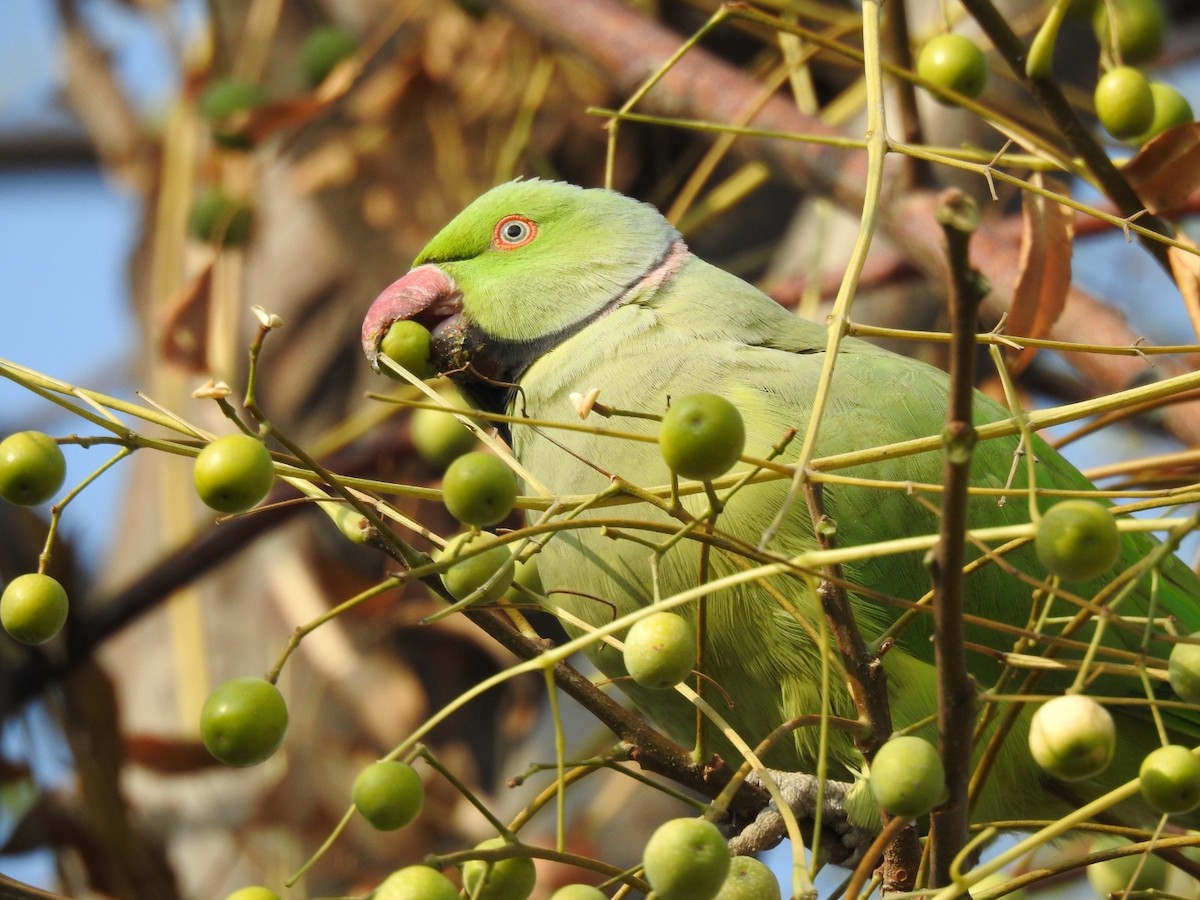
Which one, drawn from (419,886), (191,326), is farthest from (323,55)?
(419,886)

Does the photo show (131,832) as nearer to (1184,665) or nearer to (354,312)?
(354,312)

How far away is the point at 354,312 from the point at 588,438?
236 cm

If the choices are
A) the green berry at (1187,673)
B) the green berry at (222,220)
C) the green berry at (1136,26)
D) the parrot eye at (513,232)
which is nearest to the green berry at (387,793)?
the green berry at (1187,673)

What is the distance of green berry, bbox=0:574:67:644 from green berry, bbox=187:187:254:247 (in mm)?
2131

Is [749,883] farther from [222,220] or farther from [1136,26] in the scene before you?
[222,220]

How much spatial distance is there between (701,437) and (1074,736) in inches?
15.0

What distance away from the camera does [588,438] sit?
7.07 feet

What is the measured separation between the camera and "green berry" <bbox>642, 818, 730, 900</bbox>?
1.08m

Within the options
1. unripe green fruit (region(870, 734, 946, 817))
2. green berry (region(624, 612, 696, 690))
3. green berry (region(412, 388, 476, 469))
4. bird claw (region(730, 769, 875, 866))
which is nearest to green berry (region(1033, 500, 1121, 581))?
unripe green fruit (region(870, 734, 946, 817))

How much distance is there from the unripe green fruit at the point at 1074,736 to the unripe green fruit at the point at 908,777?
3.5 inches

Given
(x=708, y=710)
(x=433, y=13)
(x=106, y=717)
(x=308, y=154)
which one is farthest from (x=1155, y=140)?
(x=308, y=154)

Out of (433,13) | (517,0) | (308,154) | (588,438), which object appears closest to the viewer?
(588,438)

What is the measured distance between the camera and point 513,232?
2.58 meters

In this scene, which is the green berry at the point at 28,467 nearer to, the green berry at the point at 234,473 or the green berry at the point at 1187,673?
the green berry at the point at 234,473
